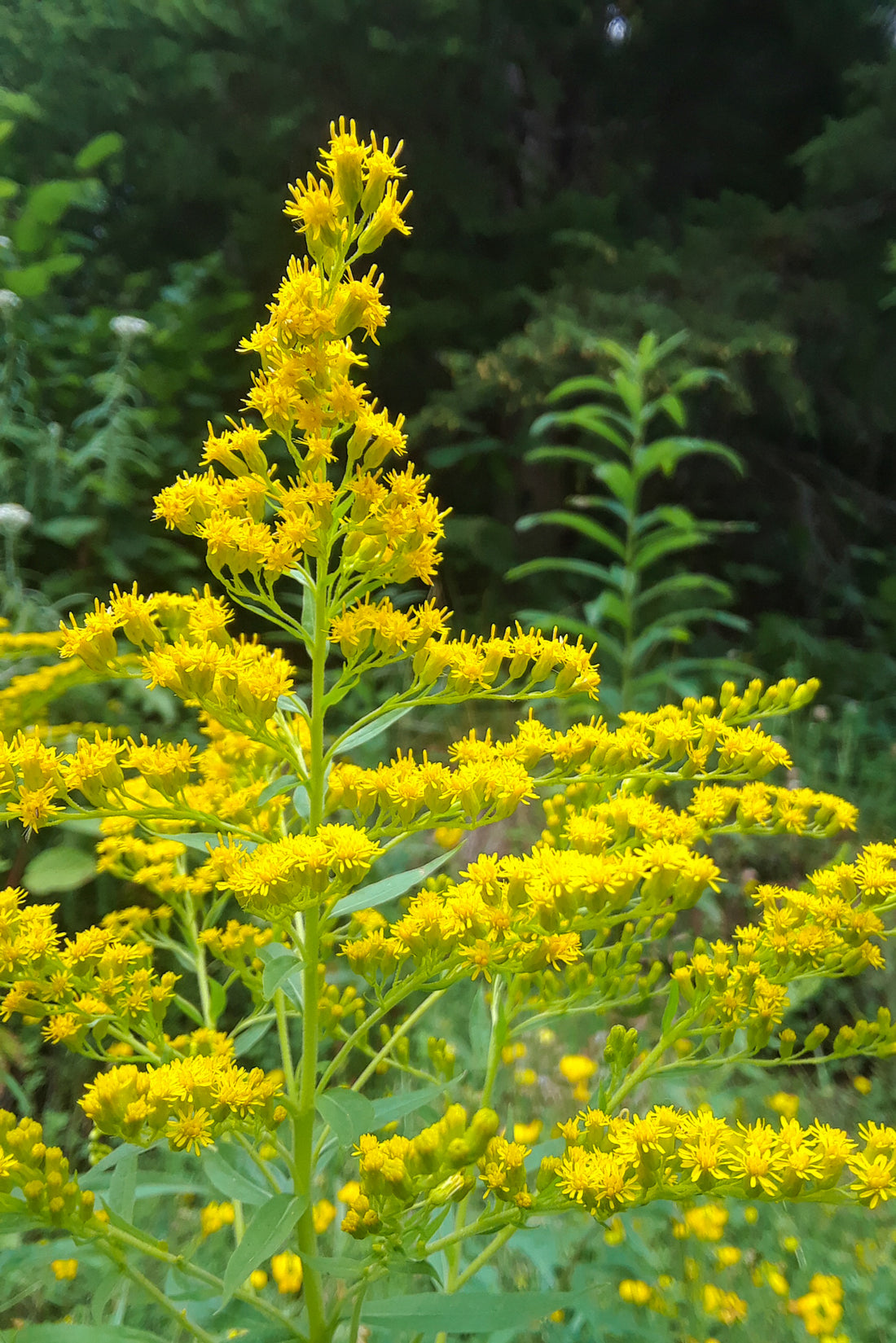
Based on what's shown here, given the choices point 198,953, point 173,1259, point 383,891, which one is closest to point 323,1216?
point 198,953

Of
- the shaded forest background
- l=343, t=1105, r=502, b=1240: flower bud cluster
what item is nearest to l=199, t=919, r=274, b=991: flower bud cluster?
l=343, t=1105, r=502, b=1240: flower bud cluster

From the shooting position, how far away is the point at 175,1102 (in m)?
0.78

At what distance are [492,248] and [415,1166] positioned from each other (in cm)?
474

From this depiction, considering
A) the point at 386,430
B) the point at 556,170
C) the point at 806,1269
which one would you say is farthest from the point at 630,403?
the point at 556,170

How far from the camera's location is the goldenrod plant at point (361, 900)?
79 centimetres

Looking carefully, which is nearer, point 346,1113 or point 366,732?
point 346,1113

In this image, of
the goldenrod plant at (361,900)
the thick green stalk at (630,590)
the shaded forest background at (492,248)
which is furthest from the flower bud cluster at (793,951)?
the shaded forest background at (492,248)

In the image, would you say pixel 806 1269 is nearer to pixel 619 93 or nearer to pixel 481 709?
pixel 481 709

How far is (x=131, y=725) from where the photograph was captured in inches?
116

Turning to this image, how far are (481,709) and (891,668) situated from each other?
2147 millimetres

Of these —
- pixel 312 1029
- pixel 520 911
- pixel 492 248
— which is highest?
pixel 492 248

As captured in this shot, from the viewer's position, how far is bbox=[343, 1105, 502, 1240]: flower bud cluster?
0.76 metres

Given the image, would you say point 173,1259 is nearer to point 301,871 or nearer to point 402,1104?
point 402,1104

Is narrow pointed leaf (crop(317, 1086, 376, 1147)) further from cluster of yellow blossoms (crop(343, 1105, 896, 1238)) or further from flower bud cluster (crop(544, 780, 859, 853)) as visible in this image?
flower bud cluster (crop(544, 780, 859, 853))
